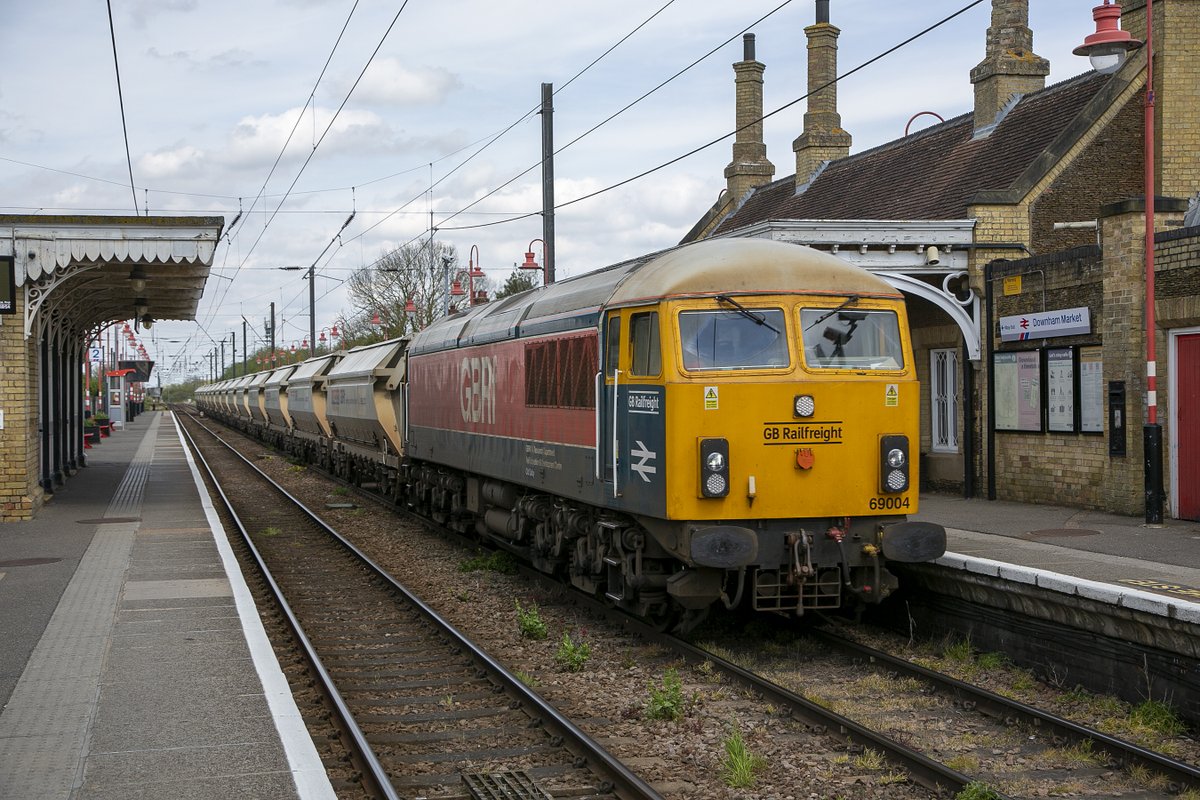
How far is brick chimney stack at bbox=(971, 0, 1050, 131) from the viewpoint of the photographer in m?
22.7

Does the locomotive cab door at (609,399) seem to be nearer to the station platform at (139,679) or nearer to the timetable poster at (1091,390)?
the station platform at (139,679)

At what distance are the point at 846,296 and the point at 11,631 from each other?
721 centimetres

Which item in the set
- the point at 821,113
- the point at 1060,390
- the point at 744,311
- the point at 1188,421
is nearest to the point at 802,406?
the point at 744,311

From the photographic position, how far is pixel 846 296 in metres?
10.1

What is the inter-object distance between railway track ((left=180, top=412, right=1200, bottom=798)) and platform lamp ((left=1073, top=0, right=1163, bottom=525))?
18.8 feet

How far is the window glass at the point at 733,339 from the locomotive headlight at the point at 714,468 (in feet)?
1.99

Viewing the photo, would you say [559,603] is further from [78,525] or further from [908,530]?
[78,525]

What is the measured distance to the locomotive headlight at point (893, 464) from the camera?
9.95 metres

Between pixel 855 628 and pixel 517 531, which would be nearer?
pixel 855 628

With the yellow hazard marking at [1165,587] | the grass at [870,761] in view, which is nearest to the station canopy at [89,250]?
the yellow hazard marking at [1165,587]

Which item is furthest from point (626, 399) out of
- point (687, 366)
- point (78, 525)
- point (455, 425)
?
point (78, 525)

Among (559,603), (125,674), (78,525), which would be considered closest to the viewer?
(125,674)

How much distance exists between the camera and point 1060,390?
16.6 meters

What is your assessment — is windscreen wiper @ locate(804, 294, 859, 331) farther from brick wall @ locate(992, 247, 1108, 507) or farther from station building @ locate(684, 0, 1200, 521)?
brick wall @ locate(992, 247, 1108, 507)
